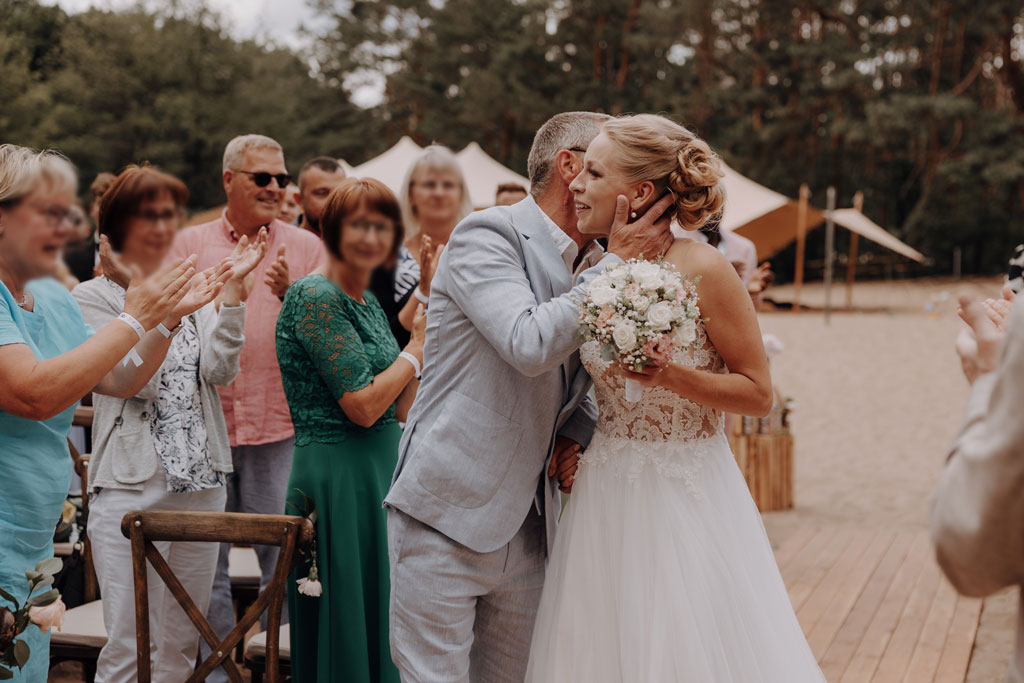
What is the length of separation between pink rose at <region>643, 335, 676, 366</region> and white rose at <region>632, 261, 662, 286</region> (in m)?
0.13

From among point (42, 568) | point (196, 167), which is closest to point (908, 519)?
point (42, 568)

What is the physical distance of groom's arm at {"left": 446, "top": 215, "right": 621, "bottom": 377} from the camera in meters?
2.01

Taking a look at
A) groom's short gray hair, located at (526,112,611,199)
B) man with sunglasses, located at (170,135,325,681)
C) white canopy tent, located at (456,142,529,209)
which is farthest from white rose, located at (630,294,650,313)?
white canopy tent, located at (456,142,529,209)

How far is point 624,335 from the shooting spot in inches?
76.5

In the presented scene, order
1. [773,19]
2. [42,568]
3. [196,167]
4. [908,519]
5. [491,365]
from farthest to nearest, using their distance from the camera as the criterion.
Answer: [773,19] < [196,167] < [908,519] < [491,365] < [42,568]

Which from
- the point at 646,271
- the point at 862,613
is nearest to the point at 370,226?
the point at 646,271

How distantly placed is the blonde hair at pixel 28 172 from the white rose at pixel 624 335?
1.03 meters

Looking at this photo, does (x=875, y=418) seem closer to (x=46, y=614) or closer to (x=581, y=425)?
(x=581, y=425)

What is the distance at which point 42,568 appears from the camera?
1.94 metres

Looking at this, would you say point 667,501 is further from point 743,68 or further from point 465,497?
point 743,68

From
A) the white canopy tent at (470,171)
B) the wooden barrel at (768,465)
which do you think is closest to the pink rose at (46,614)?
the wooden barrel at (768,465)

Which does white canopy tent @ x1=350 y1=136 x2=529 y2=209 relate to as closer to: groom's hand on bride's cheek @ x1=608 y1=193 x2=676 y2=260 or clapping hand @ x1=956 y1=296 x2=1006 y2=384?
groom's hand on bride's cheek @ x1=608 y1=193 x2=676 y2=260

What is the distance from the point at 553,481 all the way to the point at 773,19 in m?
33.8

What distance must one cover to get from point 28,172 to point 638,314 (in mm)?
1227
